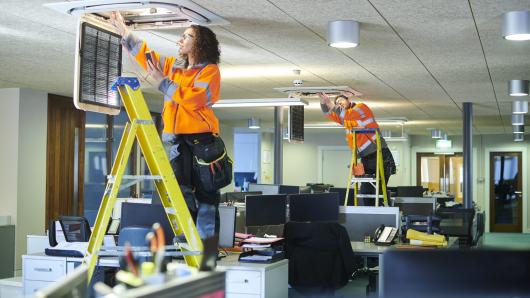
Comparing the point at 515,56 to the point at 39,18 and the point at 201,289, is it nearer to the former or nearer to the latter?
the point at 39,18

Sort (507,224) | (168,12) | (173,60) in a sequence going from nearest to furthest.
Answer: (173,60) < (168,12) < (507,224)

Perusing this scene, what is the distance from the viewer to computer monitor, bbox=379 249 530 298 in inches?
56.1

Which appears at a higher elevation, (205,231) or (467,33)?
(467,33)

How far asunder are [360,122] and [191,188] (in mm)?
4849

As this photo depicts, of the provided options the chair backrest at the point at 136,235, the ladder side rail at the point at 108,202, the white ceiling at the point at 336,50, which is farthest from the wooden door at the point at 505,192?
the ladder side rail at the point at 108,202

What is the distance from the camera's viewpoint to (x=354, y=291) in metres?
6.56

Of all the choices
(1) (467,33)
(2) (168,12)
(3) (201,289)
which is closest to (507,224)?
(1) (467,33)

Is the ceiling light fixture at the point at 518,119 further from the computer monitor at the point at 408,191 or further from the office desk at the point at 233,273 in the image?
the office desk at the point at 233,273

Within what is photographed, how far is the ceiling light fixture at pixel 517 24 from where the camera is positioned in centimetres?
542

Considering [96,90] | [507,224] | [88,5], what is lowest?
[507,224]

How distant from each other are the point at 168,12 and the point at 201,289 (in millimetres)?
4234

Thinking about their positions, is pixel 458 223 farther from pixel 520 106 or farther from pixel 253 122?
pixel 253 122

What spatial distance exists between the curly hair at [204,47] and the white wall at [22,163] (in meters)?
6.83

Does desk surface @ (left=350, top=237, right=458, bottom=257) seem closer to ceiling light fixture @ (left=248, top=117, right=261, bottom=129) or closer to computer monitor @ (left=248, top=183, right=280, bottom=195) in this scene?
computer monitor @ (left=248, top=183, right=280, bottom=195)
